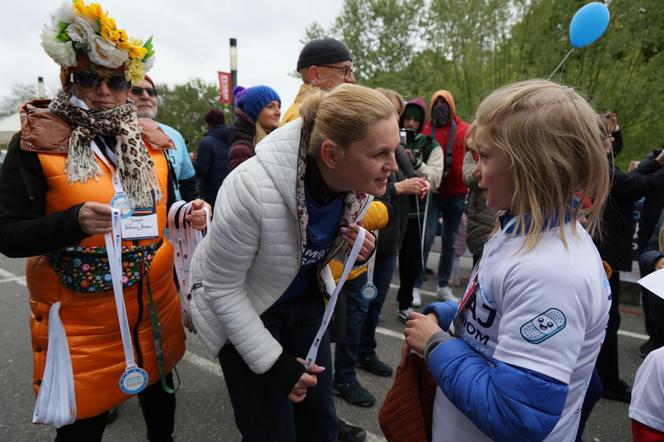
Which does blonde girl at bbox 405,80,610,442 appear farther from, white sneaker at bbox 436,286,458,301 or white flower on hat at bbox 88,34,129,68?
white sneaker at bbox 436,286,458,301

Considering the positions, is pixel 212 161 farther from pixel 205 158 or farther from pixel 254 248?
pixel 254 248

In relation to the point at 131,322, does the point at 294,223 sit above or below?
above

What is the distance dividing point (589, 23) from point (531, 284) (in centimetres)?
536

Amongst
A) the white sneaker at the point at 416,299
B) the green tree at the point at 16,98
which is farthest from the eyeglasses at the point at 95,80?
the green tree at the point at 16,98

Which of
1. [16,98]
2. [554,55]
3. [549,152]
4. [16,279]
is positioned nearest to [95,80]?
[549,152]

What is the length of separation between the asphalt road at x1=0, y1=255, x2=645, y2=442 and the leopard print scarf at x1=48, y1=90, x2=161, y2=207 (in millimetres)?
1582

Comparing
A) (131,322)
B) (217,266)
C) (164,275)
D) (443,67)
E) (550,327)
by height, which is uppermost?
(443,67)

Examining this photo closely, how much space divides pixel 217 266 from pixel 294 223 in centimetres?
29

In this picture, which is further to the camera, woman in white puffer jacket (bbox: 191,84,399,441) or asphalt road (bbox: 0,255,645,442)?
asphalt road (bbox: 0,255,645,442)

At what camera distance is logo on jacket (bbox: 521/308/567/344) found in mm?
901

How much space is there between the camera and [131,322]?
177cm

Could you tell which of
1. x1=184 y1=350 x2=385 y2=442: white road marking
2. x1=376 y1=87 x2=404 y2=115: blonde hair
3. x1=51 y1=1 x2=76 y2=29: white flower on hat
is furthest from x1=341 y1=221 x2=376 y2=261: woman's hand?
x1=184 y1=350 x2=385 y2=442: white road marking

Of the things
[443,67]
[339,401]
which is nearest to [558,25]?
[443,67]

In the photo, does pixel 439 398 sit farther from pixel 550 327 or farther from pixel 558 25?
pixel 558 25
